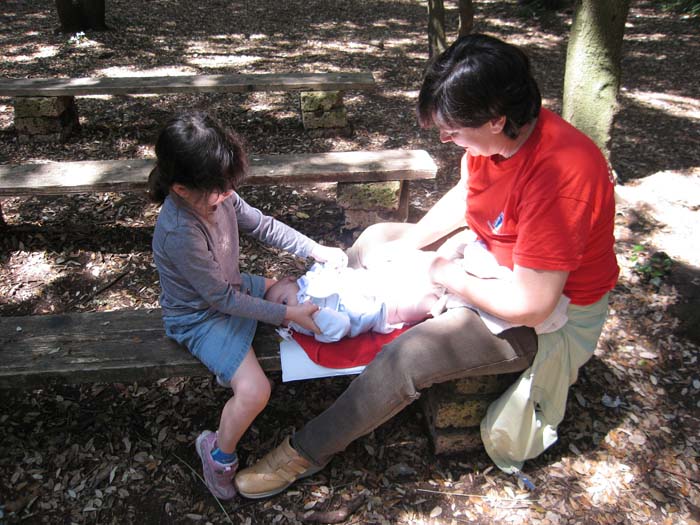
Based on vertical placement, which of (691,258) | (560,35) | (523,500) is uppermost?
(560,35)

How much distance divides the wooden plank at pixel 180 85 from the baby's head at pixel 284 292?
312 cm

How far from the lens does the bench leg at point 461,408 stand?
2.27 metres

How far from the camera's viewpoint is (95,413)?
2619 millimetres

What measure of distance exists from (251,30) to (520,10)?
488cm

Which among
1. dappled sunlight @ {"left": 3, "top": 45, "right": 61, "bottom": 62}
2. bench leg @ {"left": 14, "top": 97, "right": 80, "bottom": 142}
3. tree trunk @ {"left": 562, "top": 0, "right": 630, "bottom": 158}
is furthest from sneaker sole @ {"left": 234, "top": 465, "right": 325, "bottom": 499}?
dappled sunlight @ {"left": 3, "top": 45, "right": 61, "bottom": 62}

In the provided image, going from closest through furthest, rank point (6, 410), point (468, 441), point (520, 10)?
point (468, 441), point (6, 410), point (520, 10)

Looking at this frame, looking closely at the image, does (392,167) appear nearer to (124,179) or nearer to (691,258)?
(124,179)

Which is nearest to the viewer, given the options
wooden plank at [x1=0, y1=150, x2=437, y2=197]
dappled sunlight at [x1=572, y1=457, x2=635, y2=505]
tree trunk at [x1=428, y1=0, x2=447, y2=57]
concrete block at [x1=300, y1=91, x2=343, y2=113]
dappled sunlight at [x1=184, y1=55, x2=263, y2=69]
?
dappled sunlight at [x1=572, y1=457, x2=635, y2=505]

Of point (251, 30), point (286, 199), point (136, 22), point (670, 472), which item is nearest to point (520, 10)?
point (251, 30)

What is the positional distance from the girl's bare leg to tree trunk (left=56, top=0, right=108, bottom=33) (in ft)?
26.5

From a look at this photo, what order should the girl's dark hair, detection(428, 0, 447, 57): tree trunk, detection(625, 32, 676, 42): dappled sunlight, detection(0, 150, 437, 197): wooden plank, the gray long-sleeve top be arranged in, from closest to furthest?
1. the girl's dark hair
2. the gray long-sleeve top
3. detection(0, 150, 437, 197): wooden plank
4. detection(428, 0, 447, 57): tree trunk
5. detection(625, 32, 676, 42): dappled sunlight

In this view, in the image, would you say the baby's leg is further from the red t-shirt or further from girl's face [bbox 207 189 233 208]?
girl's face [bbox 207 189 233 208]

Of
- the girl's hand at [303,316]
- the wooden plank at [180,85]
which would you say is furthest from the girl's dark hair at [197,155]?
the wooden plank at [180,85]

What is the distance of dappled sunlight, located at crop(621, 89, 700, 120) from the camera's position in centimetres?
588
